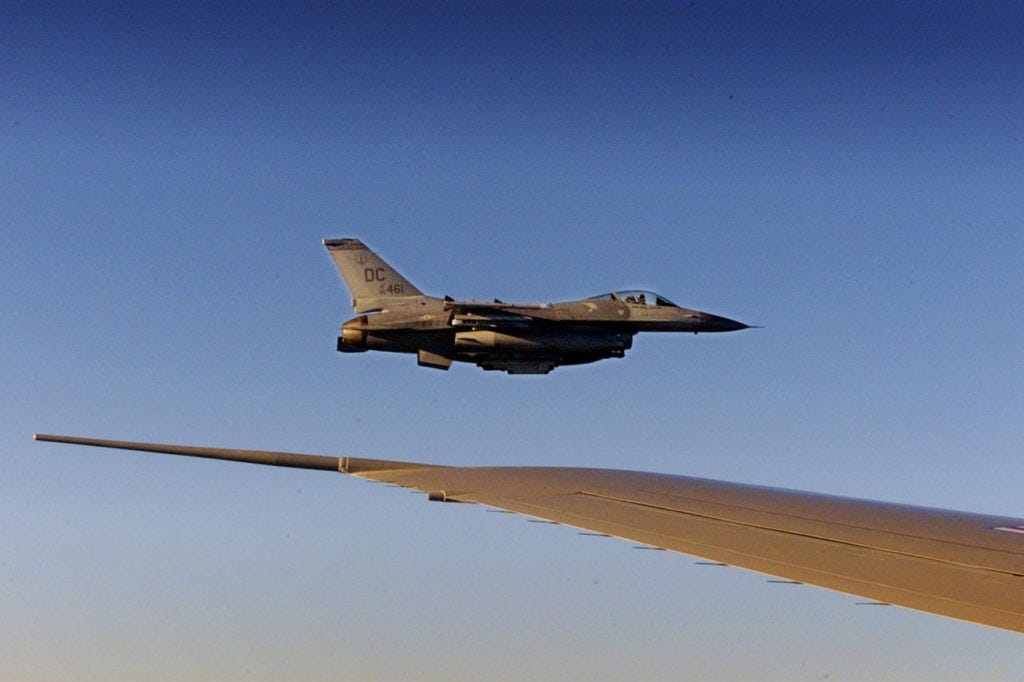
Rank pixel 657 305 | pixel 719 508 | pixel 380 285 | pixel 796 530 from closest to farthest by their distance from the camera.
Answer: pixel 796 530 → pixel 719 508 → pixel 657 305 → pixel 380 285

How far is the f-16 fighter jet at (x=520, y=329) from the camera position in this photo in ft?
113

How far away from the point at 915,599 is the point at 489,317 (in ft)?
98.6

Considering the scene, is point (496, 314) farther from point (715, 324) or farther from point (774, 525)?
point (774, 525)

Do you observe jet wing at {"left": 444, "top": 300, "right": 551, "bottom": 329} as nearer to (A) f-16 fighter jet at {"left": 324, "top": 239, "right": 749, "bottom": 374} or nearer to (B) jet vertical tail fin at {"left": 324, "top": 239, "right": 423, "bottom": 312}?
(A) f-16 fighter jet at {"left": 324, "top": 239, "right": 749, "bottom": 374}

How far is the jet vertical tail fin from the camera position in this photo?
1560 inches

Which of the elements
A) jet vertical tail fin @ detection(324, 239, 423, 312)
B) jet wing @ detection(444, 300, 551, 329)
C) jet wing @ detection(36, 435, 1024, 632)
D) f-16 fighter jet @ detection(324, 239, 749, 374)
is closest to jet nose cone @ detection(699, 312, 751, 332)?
f-16 fighter jet @ detection(324, 239, 749, 374)

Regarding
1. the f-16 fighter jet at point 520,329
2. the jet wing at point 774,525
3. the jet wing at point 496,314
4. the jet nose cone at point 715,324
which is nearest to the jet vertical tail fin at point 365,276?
the f-16 fighter jet at point 520,329

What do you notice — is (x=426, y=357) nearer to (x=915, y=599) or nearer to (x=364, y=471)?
(x=364, y=471)

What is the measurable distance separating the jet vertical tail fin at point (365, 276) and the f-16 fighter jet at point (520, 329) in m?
3.23

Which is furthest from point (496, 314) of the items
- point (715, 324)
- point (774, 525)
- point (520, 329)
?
point (774, 525)

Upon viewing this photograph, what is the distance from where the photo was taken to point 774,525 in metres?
7.44

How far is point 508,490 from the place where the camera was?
9148 mm

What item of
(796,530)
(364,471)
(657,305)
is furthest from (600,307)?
(796,530)

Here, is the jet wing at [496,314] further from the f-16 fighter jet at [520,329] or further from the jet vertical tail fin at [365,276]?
the jet vertical tail fin at [365,276]
